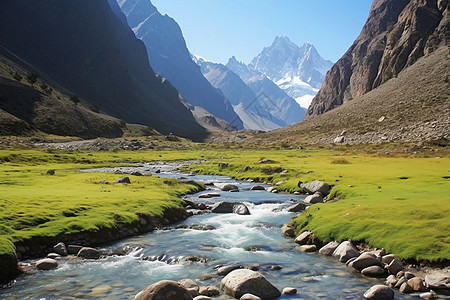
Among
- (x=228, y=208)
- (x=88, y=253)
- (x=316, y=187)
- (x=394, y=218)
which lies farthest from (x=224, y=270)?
(x=316, y=187)

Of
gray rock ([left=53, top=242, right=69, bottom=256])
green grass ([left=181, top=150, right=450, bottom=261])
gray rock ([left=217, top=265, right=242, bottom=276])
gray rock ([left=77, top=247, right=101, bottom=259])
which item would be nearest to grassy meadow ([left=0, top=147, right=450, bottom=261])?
green grass ([left=181, top=150, right=450, bottom=261])

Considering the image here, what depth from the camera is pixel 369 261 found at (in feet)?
57.3

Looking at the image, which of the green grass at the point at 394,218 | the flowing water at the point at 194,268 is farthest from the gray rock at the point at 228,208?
the green grass at the point at 394,218

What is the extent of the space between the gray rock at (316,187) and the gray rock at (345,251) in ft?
67.3

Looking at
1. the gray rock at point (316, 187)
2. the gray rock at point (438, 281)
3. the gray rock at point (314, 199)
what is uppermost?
the gray rock at point (316, 187)

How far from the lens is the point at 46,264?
1805 cm

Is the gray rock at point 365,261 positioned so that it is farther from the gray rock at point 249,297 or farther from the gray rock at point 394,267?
the gray rock at point 249,297

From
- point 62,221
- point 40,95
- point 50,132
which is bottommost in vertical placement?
point 62,221

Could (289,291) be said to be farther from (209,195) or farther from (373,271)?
(209,195)

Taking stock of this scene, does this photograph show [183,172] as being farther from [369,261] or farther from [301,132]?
[301,132]

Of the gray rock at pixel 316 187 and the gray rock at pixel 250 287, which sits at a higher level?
the gray rock at pixel 316 187

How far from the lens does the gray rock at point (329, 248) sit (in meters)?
20.3

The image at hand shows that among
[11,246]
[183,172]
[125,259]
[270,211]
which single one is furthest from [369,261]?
[183,172]

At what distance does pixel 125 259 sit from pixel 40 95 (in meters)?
200
